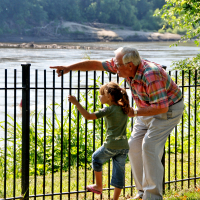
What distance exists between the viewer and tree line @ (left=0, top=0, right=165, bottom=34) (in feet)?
196

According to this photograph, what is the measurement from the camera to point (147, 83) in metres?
2.91

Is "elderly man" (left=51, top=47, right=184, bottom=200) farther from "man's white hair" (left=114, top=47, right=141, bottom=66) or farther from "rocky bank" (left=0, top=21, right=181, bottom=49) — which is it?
"rocky bank" (left=0, top=21, right=181, bottom=49)

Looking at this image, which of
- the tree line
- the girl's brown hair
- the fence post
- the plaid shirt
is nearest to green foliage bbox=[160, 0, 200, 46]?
the plaid shirt

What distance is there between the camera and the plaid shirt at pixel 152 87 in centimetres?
291

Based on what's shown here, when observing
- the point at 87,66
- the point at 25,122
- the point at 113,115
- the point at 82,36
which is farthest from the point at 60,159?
the point at 82,36

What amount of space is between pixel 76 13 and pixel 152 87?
226 ft

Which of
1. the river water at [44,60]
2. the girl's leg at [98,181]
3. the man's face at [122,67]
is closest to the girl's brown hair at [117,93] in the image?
the man's face at [122,67]

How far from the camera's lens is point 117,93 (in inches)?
120

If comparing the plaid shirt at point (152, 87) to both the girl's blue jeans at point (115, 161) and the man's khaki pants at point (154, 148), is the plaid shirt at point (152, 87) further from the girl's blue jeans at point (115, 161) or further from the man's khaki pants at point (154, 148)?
the girl's blue jeans at point (115, 161)

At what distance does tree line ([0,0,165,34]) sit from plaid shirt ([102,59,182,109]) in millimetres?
58626

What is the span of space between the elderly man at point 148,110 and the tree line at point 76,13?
58.5 m

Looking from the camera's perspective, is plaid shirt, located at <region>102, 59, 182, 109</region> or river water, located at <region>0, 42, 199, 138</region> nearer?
plaid shirt, located at <region>102, 59, 182, 109</region>

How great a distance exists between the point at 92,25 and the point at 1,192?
70.3 m

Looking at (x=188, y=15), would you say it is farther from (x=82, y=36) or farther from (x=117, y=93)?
(x=82, y=36)
